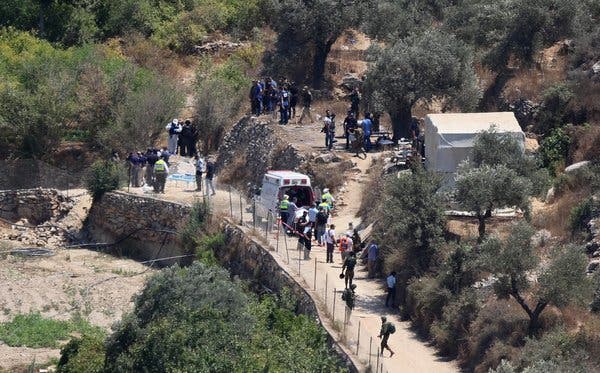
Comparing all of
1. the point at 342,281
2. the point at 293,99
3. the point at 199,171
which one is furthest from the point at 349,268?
the point at 293,99

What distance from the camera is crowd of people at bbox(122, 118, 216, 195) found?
52562 millimetres

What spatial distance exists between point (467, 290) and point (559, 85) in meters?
14.4

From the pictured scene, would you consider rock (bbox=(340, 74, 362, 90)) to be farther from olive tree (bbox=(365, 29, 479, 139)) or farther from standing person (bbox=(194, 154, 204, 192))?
standing person (bbox=(194, 154, 204, 192))

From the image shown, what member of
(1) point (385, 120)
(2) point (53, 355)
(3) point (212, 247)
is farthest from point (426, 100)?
(2) point (53, 355)

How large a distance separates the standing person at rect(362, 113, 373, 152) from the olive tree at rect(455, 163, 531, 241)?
10224 mm

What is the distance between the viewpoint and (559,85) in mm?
52438

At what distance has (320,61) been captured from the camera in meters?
62.5

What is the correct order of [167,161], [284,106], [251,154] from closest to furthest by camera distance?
1. [167,161]
2. [251,154]
3. [284,106]

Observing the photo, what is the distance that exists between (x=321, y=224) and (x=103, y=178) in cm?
1075

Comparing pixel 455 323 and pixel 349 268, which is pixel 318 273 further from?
pixel 455 323

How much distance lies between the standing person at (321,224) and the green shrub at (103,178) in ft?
33.1

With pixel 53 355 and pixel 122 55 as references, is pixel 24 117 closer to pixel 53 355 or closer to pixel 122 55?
pixel 122 55

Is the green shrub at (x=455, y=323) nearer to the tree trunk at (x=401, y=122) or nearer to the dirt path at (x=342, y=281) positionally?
the dirt path at (x=342, y=281)

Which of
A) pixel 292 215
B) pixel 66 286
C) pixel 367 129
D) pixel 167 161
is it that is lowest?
pixel 66 286
